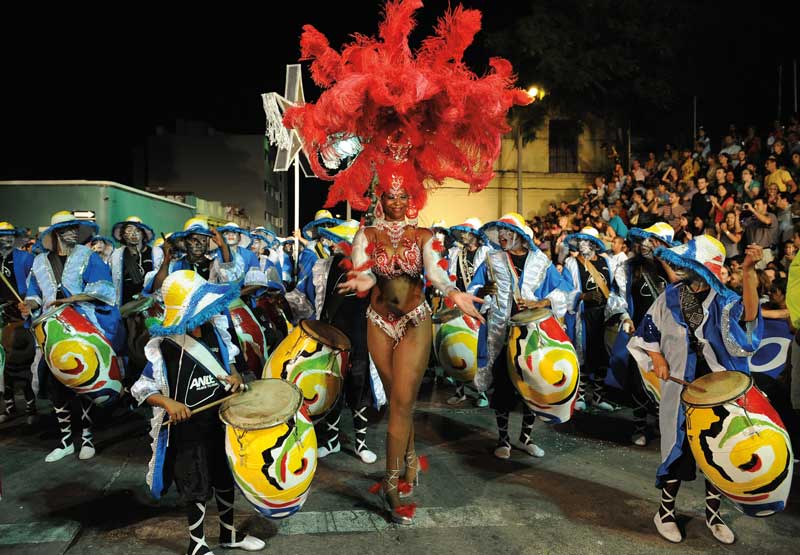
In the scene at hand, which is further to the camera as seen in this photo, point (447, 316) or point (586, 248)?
point (586, 248)

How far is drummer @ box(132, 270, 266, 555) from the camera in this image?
3.42 m

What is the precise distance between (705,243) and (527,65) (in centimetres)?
1856

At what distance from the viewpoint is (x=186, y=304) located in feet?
11.3

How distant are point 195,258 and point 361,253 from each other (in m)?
2.64

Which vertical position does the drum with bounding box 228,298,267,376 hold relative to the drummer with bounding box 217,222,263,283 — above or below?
below

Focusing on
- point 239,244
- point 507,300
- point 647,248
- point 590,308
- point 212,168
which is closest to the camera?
point 507,300

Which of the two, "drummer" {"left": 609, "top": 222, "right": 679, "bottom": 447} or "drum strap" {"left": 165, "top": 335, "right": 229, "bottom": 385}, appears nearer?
"drum strap" {"left": 165, "top": 335, "right": 229, "bottom": 385}

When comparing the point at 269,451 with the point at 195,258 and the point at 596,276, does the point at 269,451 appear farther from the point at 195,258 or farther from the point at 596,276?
the point at 596,276

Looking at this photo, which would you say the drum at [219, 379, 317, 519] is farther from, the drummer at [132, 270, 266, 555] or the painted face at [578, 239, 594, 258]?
the painted face at [578, 239, 594, 258]

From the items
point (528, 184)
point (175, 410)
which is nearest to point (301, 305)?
point (175, 410)

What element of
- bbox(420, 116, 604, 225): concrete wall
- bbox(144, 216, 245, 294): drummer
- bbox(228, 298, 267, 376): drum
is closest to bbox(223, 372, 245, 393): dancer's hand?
bbox(228, 298, 267, 376): drum

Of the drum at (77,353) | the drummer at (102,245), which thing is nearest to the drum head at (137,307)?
the drum at (77,353)

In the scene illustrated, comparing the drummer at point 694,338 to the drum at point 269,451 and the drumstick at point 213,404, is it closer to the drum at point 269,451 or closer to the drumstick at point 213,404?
the drum at point 269,451

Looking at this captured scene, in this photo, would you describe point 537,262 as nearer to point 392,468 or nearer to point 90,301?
point 392,468
